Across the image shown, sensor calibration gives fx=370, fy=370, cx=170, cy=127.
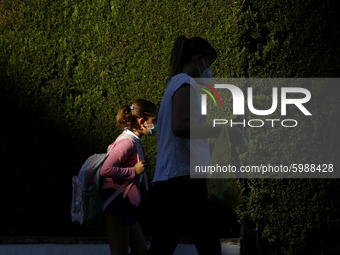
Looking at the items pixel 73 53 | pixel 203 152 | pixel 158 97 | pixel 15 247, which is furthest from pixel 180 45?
pixel 15 247

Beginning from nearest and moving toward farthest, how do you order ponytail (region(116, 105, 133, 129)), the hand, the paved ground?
the hand < ponytail (region(116, 105, 133, 129)) < the paved ground

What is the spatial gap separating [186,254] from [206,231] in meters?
2.30

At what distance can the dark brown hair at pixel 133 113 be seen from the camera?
3.33 metres

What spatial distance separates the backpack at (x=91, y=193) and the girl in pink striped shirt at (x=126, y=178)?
0.03 metres

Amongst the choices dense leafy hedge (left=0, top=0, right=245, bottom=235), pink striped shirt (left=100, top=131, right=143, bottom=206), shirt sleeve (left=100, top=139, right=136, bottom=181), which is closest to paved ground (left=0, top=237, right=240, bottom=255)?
dense leafy hedge (left=0, top=0, right=245, bottom=235)

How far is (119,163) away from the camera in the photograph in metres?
3.07

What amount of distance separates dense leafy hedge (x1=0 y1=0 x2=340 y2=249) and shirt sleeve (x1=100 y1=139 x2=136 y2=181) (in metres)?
1.56

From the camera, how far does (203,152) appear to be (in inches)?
101

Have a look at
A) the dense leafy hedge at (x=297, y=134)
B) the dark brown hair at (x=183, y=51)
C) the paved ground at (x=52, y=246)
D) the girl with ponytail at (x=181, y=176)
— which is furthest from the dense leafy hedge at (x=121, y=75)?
the girl with ponytail at (x=181, y=176)

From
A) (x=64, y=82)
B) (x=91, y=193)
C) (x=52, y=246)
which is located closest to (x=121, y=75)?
(x=64, y=82)

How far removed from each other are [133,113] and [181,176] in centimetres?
114

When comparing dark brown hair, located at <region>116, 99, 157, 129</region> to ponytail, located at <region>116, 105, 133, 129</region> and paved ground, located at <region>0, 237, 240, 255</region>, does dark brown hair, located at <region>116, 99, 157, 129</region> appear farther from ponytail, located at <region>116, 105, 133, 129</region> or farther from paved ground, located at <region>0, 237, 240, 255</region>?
paved ground, located at <region>0, 237, 240, 255</region>

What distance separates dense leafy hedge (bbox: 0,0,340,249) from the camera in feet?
14.7

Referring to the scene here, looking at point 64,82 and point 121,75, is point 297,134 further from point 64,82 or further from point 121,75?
point 64,82
